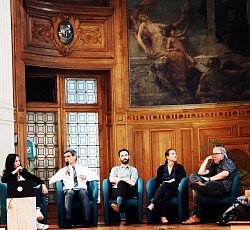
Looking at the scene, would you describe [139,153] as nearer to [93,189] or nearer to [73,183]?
[93,189]

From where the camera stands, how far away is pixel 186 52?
43.5 ft

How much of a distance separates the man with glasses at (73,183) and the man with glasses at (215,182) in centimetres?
147

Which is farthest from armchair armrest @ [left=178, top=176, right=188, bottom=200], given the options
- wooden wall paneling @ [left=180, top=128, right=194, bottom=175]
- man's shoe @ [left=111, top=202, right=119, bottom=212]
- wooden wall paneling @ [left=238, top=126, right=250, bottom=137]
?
wooden wall paneling @ [left=238, top=126, right=250, bottom=137]

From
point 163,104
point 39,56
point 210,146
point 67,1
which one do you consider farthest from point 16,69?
point 210,146

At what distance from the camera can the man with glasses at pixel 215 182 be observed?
34.7 feet

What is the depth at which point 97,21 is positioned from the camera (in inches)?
528

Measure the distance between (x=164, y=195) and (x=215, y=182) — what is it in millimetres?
803

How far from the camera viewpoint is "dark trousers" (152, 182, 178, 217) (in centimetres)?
1088

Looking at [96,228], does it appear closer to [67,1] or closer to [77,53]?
[77,53]

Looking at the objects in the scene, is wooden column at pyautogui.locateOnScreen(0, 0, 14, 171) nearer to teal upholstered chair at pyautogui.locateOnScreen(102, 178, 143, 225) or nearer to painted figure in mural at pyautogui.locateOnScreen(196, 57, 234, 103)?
teal upholstered chair at pyautogui.locateOnScreen(102, 178, 143, 225)

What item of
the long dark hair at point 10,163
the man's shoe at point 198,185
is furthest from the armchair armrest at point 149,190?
the long dark hair at point 10,163

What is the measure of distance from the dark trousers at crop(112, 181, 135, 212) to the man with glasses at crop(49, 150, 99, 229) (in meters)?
0.42

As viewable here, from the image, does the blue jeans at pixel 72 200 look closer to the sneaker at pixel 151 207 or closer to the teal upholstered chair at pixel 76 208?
the teal upholstered chair at pixel 76 208

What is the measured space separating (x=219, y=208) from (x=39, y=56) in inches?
164
